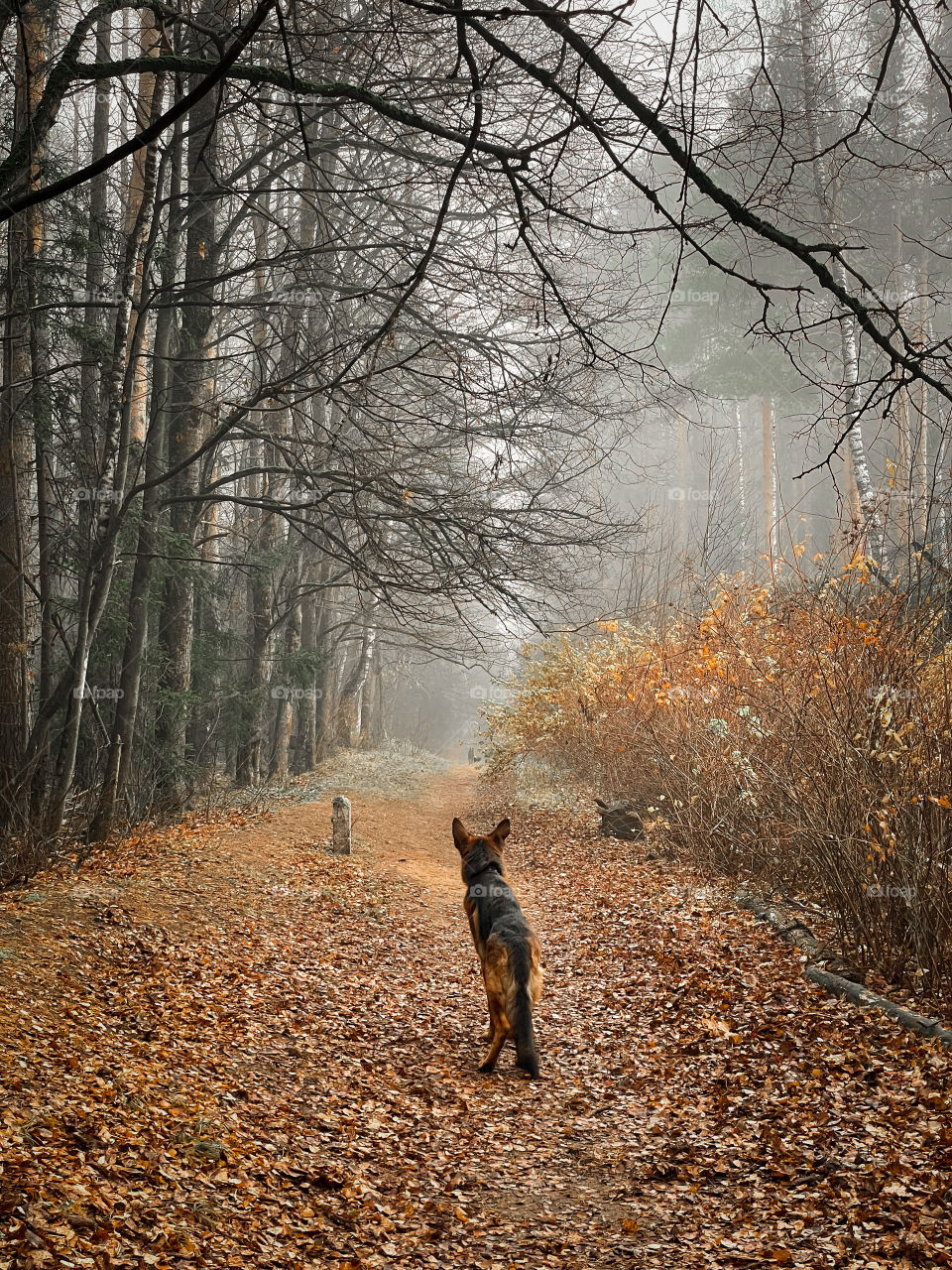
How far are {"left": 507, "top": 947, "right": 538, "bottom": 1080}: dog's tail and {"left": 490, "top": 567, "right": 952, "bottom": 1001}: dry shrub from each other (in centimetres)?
236

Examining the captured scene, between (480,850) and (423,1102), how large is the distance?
6.12 feet

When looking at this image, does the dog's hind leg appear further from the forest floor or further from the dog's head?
the dog's head

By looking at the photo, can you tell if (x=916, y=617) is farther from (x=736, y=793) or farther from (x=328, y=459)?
(x=328, y=459)

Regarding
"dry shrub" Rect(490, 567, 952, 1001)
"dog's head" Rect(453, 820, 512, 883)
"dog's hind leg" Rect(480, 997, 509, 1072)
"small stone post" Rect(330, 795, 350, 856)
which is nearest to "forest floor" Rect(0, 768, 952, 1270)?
"dog's hind leg" Rect(480, 997, 509, 1072)

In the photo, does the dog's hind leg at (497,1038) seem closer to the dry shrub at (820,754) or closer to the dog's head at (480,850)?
the dog's head at (480,850)

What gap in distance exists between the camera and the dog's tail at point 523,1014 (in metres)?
5.62

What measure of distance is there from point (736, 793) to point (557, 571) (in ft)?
9.97

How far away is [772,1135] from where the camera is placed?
4.84m

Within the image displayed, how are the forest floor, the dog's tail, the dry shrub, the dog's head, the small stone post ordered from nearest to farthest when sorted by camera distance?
the forest floor
the dog's tail
the dry shrub
the dog's head
the small stone post

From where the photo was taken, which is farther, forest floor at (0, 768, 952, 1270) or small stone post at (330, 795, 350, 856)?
small stone post at (330, 795, 350, 856)

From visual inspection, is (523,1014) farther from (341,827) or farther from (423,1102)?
(341,827)

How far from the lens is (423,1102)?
5.42 metres

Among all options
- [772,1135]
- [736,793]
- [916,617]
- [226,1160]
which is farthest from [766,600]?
[226,1160]

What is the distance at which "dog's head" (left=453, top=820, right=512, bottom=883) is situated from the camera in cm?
677
